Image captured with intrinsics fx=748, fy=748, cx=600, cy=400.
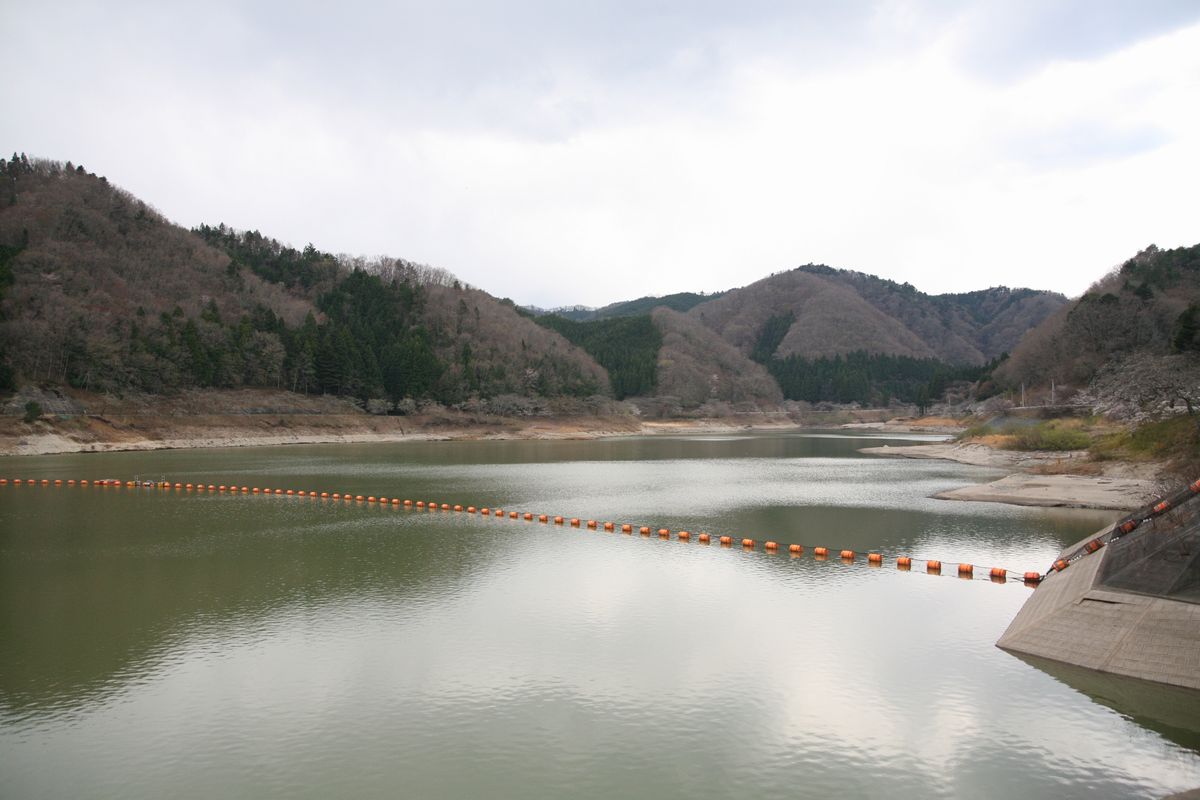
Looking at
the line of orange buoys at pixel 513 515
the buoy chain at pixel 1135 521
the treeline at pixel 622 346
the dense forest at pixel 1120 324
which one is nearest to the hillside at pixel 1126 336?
the dense forest at pixel 1120 324

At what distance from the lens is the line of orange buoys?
17562mm

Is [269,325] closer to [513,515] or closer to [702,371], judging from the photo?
[513,515]

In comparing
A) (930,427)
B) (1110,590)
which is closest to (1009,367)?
(930,427)

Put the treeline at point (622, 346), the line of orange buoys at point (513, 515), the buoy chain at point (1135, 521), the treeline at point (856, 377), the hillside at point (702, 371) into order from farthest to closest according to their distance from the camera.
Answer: the treeline at point (856, 377) → the hillside at point (702, 371) → the treeline at point (622, 346) → the line of orange buoys at point (513, 515) → the buoy chain at point (1135, 521)

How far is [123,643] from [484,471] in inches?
1260

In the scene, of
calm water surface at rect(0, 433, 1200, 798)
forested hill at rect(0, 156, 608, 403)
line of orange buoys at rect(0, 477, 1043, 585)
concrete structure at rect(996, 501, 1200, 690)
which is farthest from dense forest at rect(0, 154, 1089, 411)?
calm water surface at rect(0, 433, 1200, 798)

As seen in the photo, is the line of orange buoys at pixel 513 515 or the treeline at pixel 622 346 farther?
the treeline at pixel 622 346

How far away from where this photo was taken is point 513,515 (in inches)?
1043

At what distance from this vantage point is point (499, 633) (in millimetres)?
12891

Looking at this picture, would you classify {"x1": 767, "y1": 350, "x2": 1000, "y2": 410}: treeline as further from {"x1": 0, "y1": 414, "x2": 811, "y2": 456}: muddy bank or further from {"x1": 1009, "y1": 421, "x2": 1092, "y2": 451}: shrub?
{"x1": 1009, "y1": 421, "x2": 1092, "y2": 451}: shrub

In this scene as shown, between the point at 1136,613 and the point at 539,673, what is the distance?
345 inches

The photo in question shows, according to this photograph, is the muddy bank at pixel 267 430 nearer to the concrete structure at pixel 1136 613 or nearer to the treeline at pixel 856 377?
the concrete structure at pixel 1136 613

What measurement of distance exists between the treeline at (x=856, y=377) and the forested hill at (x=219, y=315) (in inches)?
2105

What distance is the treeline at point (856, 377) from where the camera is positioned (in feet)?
509
